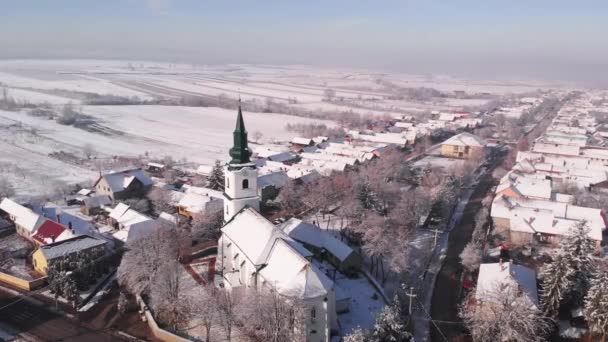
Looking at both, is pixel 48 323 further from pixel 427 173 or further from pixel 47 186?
pixel 427 173

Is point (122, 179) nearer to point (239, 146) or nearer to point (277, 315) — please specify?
point (239, 146)

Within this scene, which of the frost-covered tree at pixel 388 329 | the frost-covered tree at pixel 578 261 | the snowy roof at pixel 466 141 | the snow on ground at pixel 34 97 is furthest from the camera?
the snow on ground at pixel 34 97

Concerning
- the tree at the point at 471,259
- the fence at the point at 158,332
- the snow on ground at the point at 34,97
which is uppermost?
the snow on ground at the point at 34,97

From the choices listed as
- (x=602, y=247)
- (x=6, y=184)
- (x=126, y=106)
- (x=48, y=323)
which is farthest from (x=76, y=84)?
(x=602, y=247)

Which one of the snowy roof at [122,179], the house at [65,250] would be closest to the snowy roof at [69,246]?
the house at [65,250]

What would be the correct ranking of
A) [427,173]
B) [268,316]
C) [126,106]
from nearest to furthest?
[268,316]
[427,173]
[126,106]

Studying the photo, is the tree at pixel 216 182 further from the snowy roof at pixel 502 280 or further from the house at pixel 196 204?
the snowy roof at pixel 502 280

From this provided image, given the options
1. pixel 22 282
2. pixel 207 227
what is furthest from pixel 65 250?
pixel 207 227
